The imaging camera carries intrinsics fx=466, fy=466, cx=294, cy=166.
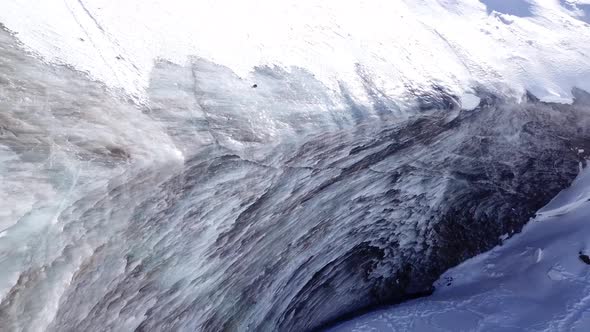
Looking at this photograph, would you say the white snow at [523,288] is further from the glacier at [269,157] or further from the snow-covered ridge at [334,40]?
the snow-covered ridge at [334,40]

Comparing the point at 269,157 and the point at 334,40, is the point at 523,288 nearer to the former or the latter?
the point at 269,157

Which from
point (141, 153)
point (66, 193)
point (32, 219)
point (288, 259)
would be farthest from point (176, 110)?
point (288, 259)

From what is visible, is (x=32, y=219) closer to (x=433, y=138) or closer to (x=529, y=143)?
(x=433, y=138)

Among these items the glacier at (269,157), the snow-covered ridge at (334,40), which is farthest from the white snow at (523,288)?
the snow-covered ridge at (334,40)

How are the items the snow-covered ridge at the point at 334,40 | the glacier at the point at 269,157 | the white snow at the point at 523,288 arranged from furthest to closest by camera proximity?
the white snow at the point at 523,288, the snow-covered ridge at the point at 334,40, the glacier at the point at 269,157

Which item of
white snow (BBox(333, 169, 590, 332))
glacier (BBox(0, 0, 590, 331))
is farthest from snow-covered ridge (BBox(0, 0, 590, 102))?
white snow (BBox(333, 169, 590, 332))

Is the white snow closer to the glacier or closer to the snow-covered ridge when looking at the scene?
the glacier

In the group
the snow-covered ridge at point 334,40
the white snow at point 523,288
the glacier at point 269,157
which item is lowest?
the white snow at point 523,288
